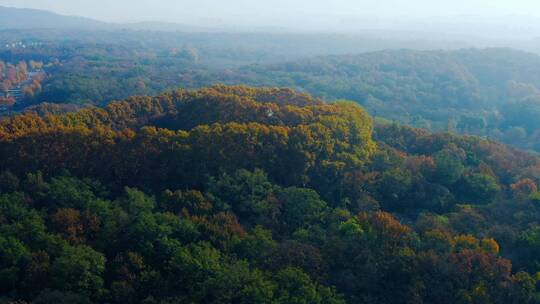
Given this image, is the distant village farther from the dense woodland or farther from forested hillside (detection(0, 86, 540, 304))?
forested hillside (detection(0, 86, 540, 304))

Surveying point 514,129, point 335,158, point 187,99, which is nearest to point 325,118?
point 335,158

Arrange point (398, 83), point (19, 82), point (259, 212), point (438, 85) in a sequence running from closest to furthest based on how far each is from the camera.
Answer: point (259, 212), point (438, 85), point (398, 83), point (19, 82)

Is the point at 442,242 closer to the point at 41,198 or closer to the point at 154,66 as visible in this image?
the point at 41,198

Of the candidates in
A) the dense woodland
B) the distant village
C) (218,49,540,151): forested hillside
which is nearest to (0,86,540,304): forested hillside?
(218,49,540,151): forested hillside

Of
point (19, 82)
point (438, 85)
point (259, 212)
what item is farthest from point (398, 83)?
point (19, 82)

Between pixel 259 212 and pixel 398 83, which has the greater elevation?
pixel 398 83

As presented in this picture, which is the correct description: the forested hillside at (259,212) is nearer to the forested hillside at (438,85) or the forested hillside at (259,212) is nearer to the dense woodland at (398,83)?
the forested hillside at (438,85)

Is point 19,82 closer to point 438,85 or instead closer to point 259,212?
point 438,85

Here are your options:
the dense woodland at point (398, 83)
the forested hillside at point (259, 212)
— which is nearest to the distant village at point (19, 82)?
the dense woodland at point (398, 83)
